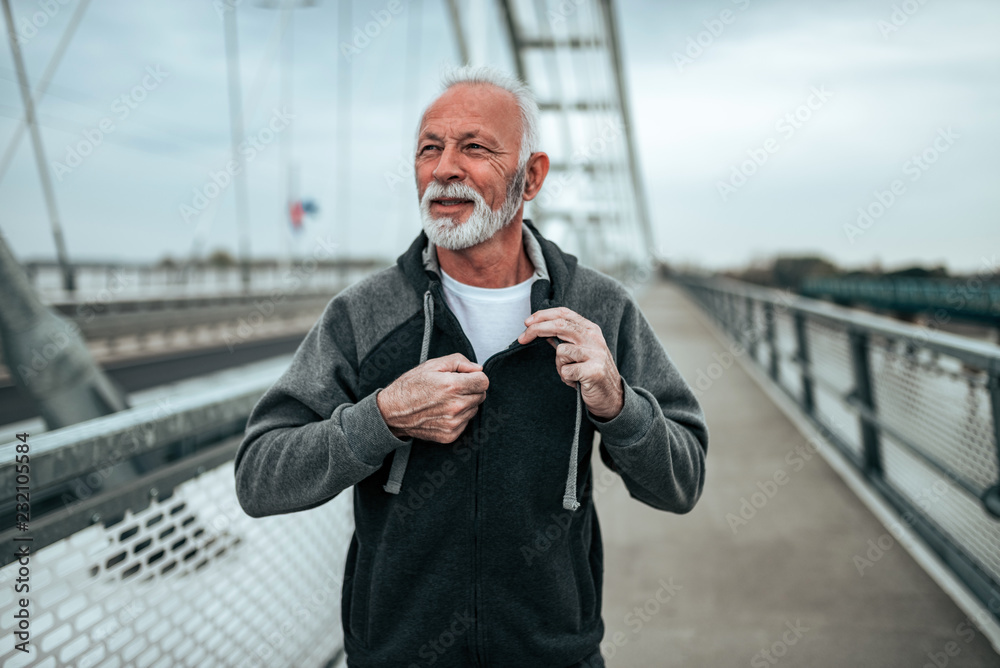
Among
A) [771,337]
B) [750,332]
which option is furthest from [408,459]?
[750,332]

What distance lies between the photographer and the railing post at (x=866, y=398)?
423 centimetres

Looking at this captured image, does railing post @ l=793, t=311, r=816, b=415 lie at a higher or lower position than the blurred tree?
lower

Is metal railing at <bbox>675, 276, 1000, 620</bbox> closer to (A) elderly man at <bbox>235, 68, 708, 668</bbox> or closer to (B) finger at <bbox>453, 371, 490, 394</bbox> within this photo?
(A) elderly man at <bbox>235, 68, 708, 668</bbox>

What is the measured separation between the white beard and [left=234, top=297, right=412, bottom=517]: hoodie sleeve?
26 cm

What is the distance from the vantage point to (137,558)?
154cm

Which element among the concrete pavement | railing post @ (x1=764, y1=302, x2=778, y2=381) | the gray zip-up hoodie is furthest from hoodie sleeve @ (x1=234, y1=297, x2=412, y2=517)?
railing post @ (x1=764, y1=302, x2=778, y2=381)

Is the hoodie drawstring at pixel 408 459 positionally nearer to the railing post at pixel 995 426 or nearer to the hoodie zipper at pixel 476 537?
the hoodie zipper at pixel 476 537

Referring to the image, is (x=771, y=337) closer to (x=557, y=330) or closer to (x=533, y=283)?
(x=533, y=283)

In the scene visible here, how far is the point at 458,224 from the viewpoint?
1477mm

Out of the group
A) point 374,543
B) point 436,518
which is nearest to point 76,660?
point 374,543

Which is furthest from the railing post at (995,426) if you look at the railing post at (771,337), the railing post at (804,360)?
the railing post at (771,337)

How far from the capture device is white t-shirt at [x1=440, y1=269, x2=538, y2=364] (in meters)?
1.57

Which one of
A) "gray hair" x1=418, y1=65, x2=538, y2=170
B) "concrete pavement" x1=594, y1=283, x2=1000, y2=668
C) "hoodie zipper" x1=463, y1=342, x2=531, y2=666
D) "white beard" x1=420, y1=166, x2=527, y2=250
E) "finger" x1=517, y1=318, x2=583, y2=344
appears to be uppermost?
"gray hair" x1=418, y1=65, x2=538, y2=170

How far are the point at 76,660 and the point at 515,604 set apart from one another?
0.87 meters
